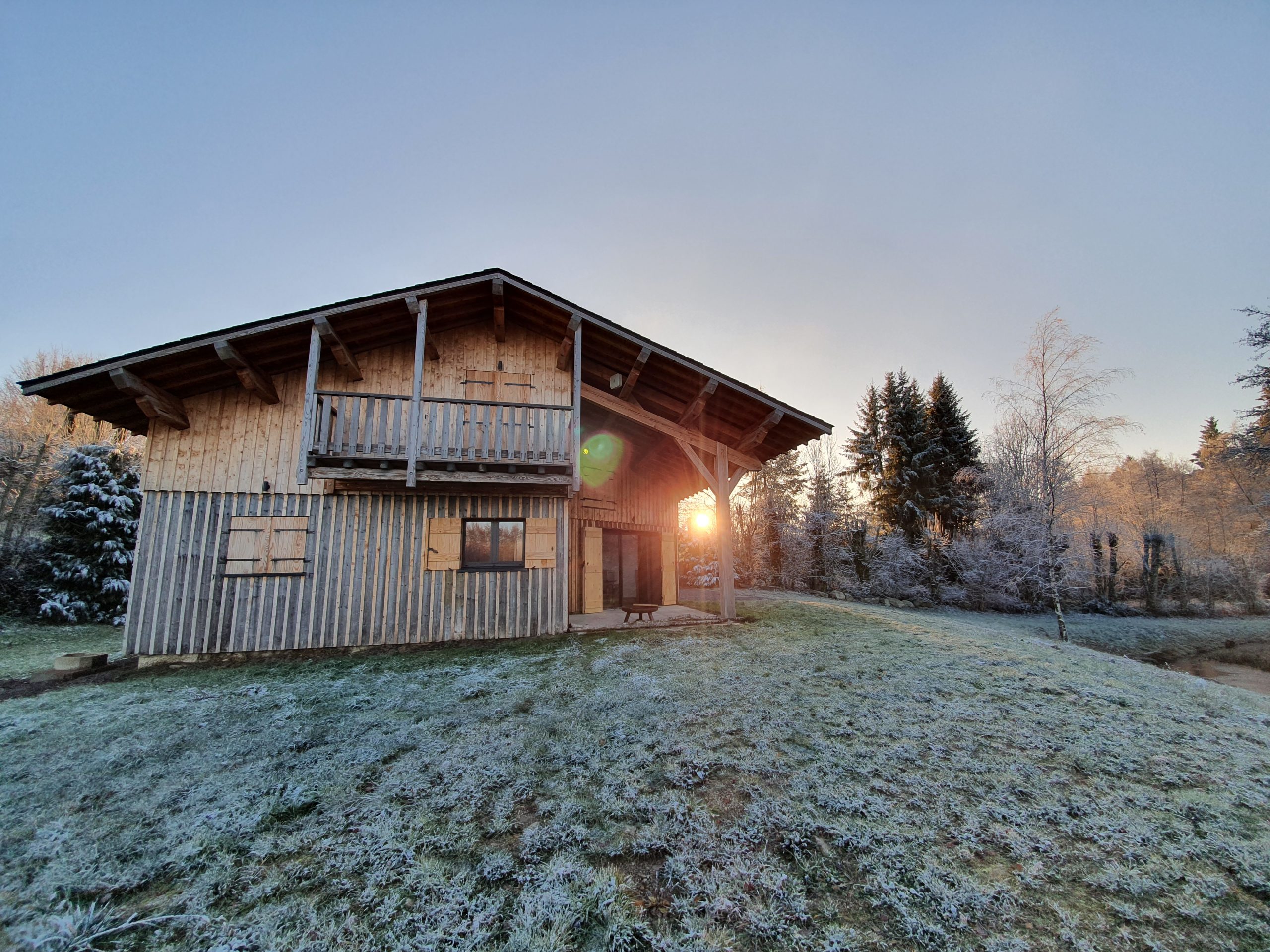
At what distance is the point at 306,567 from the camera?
7902 millimetres

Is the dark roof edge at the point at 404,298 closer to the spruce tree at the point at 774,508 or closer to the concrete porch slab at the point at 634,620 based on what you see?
the concrete porch slab at the point at 634,620

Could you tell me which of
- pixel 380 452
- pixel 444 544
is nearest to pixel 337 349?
pixel 380 452

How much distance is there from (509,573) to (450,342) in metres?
4.67

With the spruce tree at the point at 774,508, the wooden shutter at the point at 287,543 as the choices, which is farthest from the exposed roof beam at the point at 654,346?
the spruce tree at the point at 774,508

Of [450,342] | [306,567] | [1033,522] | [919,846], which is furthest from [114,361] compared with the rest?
[1033,522]

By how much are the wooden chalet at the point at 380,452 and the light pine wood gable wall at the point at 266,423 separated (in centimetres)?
3

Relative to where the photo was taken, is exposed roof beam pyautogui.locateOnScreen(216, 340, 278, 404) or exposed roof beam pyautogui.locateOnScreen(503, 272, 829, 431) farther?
exposed roof beam pyautogui.locateOnScreen(503, 272, 829, 431)

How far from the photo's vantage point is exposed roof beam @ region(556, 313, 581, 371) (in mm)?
8547

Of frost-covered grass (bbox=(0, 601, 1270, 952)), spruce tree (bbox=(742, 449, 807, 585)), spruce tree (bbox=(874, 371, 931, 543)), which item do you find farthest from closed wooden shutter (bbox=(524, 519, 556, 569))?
spruce tree (bbox=(874, 371, 931, 543))

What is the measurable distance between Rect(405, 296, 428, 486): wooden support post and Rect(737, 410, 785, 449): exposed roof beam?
622cm

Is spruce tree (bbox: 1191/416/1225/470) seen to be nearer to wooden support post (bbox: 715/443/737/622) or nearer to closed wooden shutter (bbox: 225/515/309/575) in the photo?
wooden support post (bbox: 715/443/737/622)

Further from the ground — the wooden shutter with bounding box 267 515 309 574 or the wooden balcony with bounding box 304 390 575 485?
the wooden balcony with bounding box 304 390 575 485

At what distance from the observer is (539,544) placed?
8875mm

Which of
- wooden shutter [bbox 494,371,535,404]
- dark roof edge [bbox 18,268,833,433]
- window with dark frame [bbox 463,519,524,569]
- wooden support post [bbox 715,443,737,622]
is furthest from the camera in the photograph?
wooden support post [bbox 715,443,737,622]
